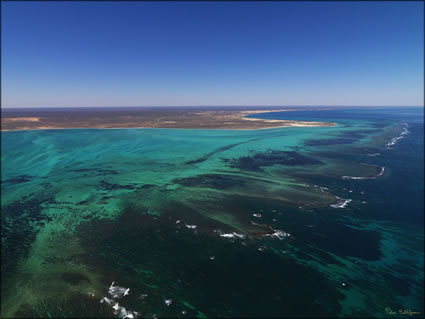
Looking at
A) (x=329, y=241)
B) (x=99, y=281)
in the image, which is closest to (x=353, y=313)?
(x=329, y=241)

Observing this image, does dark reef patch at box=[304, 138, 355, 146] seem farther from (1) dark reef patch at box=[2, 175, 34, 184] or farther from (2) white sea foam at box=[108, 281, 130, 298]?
(1) dark reef patch at box=[2, 175, 34, 184]

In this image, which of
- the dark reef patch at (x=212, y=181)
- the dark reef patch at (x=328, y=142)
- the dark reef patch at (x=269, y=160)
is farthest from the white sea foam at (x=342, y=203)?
the dark reef patch at (x=328, y=142)

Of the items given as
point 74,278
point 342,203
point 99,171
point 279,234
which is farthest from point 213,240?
point 99,171

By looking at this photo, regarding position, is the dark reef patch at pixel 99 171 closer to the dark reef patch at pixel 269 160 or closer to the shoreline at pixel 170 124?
the dark reef patch at pixel 269 160

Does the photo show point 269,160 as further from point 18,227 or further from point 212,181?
point 18,227

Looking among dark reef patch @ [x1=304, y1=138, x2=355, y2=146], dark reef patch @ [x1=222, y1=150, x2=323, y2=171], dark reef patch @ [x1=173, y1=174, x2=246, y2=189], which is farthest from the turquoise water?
dark reef patch @ [x1=304, y1=138, x2=355, y2=146]

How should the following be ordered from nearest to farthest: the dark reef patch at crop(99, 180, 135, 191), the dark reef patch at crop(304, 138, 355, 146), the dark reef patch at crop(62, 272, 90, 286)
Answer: the dark reef patch at crop(62, 272, 90, 286) → the dark reef patch at crop(99, 180, 135, 191) → the dark reef patch at crop(304, 138, 355, 146)

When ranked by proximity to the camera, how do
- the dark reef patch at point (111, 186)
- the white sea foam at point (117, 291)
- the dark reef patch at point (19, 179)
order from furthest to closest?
the dark reef patch at point (19, 179) < the dark reef patch at point (111, 186) < the white sea foam at point (117, 291)
